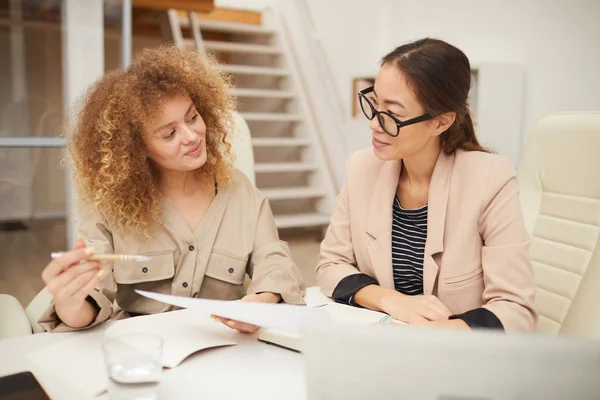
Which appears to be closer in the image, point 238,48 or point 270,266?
point 270,266

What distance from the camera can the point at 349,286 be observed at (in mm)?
1430

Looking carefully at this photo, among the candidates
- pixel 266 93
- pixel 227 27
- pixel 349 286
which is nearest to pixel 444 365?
pixel 349 286

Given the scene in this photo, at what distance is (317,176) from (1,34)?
10.4 ft

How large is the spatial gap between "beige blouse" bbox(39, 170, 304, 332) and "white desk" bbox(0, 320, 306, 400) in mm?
302

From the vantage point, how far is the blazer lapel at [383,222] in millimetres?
1504

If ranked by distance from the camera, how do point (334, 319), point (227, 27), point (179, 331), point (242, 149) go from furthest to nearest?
point (227, 27) < point (242, 149) < point (334, 319) < point (179, 331)

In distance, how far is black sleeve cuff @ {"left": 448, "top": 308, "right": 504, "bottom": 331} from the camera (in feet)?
4.09

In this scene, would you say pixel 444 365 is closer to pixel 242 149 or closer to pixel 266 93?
pixel 242 149

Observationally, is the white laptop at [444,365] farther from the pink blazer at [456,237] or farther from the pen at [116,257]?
the pink blazer at [456,237]

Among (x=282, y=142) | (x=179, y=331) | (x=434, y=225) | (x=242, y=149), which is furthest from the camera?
(x=282, y=142)

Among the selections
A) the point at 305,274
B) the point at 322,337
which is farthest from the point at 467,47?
the point at 322,337

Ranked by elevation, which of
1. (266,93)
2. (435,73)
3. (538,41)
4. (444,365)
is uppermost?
A: (538,41)

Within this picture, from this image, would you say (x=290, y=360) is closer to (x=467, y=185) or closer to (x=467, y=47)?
(x=467, y=185)

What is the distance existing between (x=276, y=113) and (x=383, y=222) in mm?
4587
